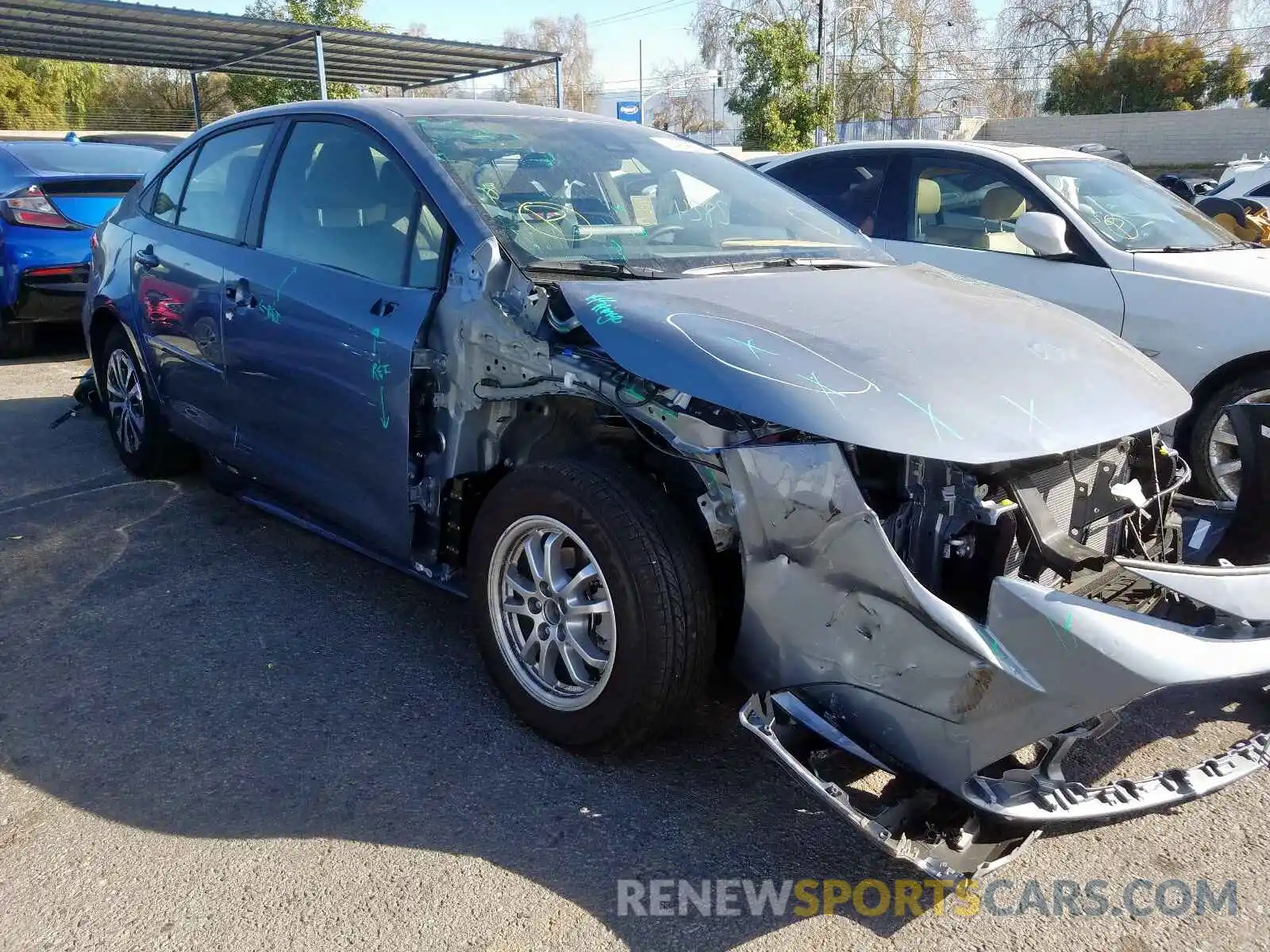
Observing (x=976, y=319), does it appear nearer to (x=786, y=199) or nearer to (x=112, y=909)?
(x=786, y=199)

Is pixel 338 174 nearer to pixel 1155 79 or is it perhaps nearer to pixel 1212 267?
pixel 1212 267

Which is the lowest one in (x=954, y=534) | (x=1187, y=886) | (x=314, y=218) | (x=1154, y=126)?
(x=1187, y=886)

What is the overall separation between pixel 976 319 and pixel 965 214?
329 centimetres

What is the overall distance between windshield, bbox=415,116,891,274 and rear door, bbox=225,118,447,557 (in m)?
0.24

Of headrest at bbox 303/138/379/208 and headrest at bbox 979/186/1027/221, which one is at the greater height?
headrest at bbox 303/138/379/208

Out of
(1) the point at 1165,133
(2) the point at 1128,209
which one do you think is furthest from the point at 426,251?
(1) the point at 1165,133

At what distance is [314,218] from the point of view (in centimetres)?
368

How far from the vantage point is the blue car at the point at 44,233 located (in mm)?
7641

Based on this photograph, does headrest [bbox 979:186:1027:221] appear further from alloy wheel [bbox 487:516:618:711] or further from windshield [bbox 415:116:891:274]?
alloy wheel [bbox 487:516:618:711]

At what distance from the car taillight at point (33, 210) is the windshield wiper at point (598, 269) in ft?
21.1

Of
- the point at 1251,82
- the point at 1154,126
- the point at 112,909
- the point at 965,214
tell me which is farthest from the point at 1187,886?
the point at 1251,82

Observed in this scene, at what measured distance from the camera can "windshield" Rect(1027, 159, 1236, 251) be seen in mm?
5461
